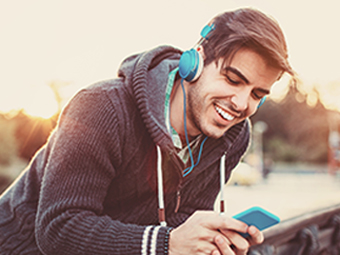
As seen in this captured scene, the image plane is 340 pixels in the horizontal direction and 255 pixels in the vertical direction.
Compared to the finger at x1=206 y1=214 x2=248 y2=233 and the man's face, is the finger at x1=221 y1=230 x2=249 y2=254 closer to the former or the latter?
the finger at x1=206 y1=214 x2=248 y2=233

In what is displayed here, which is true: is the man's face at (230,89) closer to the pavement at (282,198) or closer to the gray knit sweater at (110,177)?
the gray knit sweater at (110,177)

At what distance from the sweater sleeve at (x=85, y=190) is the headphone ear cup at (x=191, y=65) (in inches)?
15.4

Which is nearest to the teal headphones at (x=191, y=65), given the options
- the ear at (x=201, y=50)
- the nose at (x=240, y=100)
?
the ear at (x=201, y=50)

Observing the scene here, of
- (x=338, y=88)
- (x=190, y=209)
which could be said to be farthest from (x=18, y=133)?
(x=338, y=88)

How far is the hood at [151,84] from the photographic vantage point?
6.16 feet

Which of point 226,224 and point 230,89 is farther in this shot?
point 230,89

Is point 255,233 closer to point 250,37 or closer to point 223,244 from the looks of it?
point 223,244

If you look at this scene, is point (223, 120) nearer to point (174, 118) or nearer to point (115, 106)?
point (174, 118)

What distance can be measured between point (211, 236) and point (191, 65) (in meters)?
0.81

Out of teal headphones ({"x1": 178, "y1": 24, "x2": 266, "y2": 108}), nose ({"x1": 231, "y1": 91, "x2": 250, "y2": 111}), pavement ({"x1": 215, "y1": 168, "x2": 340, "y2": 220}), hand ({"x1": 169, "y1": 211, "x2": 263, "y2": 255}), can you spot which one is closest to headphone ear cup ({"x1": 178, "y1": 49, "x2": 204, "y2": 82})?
teal headphones ({"x1": 178, "y1": 24, "x2": 266, "y2": 108})

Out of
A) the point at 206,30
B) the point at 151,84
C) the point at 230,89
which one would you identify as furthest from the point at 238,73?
the point at 151,84

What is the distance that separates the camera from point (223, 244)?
1452 millimetres

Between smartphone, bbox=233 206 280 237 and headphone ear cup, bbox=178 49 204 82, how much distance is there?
744 millimetres

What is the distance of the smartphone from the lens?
1379mm
